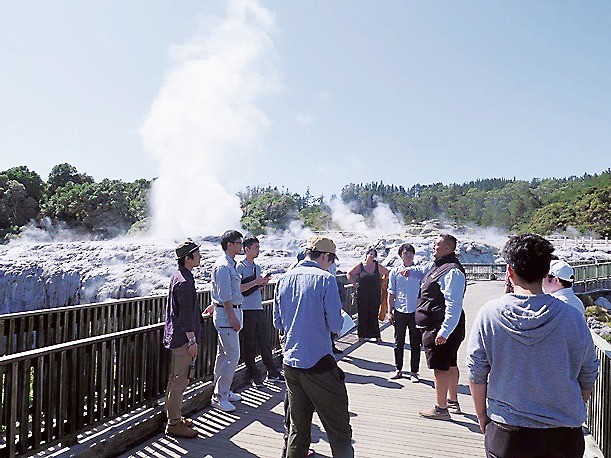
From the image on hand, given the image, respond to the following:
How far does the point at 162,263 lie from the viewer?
56.1 feet

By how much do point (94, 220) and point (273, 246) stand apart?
37.1m

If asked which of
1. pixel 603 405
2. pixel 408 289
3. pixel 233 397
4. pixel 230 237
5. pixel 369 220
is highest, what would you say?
pixel 369 220

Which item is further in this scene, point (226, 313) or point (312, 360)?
point (226, 313)

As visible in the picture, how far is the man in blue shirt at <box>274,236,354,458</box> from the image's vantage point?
10.8 feet

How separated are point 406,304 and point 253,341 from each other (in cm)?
197

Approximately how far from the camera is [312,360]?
331 centimetres

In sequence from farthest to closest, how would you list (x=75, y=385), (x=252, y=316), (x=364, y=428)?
(x=252, y=316) → (x=364, y=428) → (x=75, y=385)

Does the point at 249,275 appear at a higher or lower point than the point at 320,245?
lower

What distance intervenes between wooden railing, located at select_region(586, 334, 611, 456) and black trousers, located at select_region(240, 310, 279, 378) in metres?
3.60

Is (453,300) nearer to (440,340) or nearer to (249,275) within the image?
(440,340)

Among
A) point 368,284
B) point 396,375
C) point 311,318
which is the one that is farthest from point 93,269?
point 311,318

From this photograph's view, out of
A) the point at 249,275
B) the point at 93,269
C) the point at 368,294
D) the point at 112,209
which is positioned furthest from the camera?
the point at 112,209

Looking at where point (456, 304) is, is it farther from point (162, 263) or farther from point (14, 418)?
point (162, 263)

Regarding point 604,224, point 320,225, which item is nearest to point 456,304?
point 604,224
